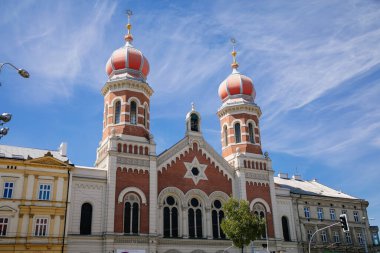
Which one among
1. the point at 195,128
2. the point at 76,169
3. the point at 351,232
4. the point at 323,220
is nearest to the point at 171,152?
the point at 195,128

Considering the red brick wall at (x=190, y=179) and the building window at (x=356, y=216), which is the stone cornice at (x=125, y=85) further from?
the building window at (x=356, y=216)

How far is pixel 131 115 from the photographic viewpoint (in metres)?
44.1

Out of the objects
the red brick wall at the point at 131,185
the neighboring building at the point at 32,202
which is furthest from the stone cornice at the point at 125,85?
the neighboring building at the point at 32,202

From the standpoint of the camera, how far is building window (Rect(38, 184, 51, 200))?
35.2 meters

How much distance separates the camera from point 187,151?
147 feet

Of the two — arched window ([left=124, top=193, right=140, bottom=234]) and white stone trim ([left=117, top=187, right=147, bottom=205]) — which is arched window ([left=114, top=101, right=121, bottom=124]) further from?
arched window ([left=124, top=193, right=140, bottom=234])

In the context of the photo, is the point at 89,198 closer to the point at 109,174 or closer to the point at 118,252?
the point at 109,174

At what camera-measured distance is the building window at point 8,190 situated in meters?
33.8

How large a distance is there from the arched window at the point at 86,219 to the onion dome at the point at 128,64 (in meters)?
15.2

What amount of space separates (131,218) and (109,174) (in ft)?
15.5

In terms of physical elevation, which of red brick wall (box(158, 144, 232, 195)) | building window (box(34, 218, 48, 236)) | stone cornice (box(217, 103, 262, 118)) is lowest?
building window (box(34, 218, 48, 236))

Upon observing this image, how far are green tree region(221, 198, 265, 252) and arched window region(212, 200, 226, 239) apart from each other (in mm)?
6051

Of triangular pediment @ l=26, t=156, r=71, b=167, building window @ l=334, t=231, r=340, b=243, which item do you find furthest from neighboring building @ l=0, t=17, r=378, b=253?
building window @ l=334, t=231, r=340, b=243

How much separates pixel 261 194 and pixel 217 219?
6.73 metres
